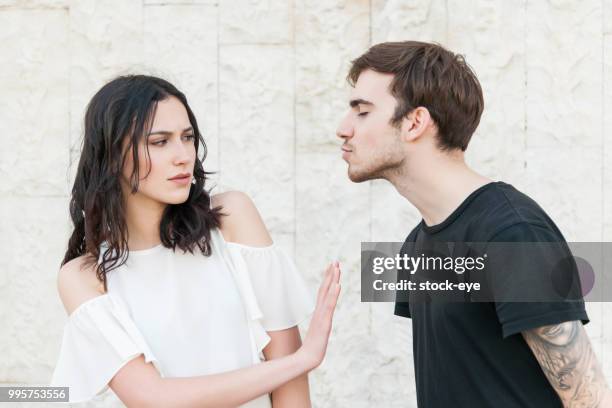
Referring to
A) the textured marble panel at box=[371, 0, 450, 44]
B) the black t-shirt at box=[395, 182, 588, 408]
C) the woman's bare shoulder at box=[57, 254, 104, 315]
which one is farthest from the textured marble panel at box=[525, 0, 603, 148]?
the woman's bare shoulder at box=[57, 254, 104, 315]

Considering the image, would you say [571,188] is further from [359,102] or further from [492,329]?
[492,329]

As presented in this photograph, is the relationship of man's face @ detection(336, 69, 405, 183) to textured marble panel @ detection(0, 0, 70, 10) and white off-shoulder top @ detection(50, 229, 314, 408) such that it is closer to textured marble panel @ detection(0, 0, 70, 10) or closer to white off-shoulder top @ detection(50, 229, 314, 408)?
white off-shoulder top @ detection(50, 229, 314, 408)

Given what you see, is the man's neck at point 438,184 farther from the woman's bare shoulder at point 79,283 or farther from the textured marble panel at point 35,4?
the textured marble panel at point 35,4

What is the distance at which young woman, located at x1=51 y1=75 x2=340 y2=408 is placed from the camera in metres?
2.38

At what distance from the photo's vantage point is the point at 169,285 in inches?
101

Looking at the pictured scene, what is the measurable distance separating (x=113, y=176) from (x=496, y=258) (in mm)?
1170

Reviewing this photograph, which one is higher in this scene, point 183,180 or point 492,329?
point 183,180

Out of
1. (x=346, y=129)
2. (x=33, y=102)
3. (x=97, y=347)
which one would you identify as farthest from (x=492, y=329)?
(x=33, y=102)

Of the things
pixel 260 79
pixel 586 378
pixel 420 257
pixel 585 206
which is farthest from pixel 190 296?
pixel 585 206

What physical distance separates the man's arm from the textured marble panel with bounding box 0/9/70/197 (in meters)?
3.16

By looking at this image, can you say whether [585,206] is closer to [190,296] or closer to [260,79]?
[260,79]

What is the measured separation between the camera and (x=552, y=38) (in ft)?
13.8

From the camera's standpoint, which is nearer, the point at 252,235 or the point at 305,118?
the point at 252,235

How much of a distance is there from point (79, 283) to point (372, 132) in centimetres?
98
